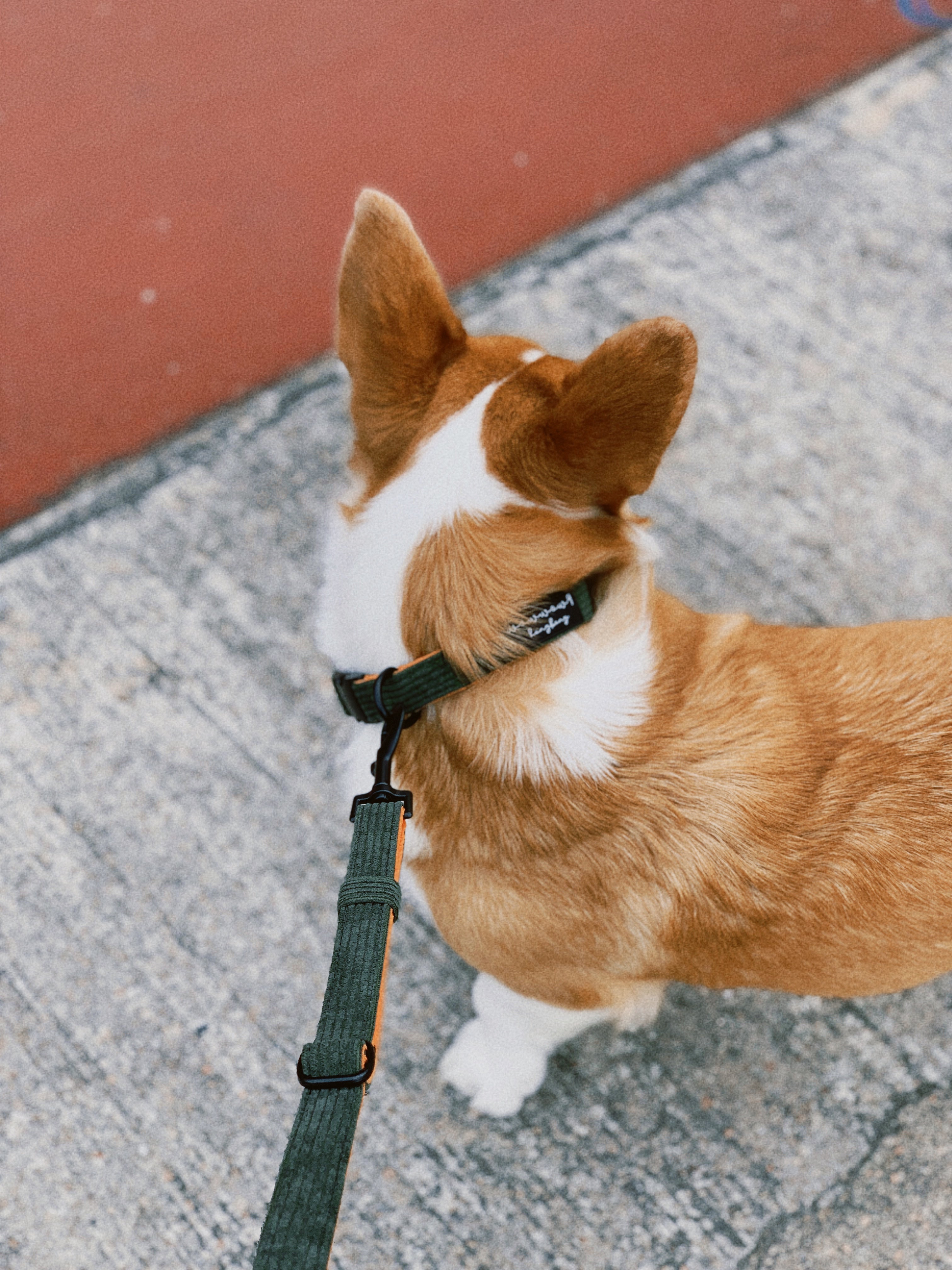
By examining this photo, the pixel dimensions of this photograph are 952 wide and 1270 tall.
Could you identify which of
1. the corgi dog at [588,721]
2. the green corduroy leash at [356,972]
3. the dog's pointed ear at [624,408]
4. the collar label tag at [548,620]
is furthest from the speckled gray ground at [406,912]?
the dog's pointed ear at [624,408]

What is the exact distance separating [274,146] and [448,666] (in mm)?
2963

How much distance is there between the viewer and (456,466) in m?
1.49

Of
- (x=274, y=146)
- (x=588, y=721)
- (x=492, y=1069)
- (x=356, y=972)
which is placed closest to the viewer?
(x=356, y=972)

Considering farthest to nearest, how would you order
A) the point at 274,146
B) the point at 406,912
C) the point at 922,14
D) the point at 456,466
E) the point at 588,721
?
1. the point at 922,14
2. the point at 274,146
3. the point at 406,912
4. the point at 588,721
5. the point at 456,466

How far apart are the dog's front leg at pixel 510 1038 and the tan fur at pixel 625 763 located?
0.17 meters

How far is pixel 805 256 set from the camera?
3.36m

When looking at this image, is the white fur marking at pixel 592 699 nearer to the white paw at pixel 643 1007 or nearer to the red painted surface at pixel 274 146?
the white paw at pixel 643 1007

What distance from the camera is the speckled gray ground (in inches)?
86.7

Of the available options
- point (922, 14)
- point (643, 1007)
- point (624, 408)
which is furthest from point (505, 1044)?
point (922, 14)

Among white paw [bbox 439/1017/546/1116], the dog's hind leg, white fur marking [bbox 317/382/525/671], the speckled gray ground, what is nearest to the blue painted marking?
the speckled gray ground

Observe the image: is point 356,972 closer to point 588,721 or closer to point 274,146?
point 588,721

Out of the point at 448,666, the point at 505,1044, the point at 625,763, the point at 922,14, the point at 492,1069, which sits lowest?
the point at 492,1069

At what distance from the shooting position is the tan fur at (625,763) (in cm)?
150

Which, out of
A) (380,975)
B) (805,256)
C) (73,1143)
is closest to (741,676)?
(380,975)
